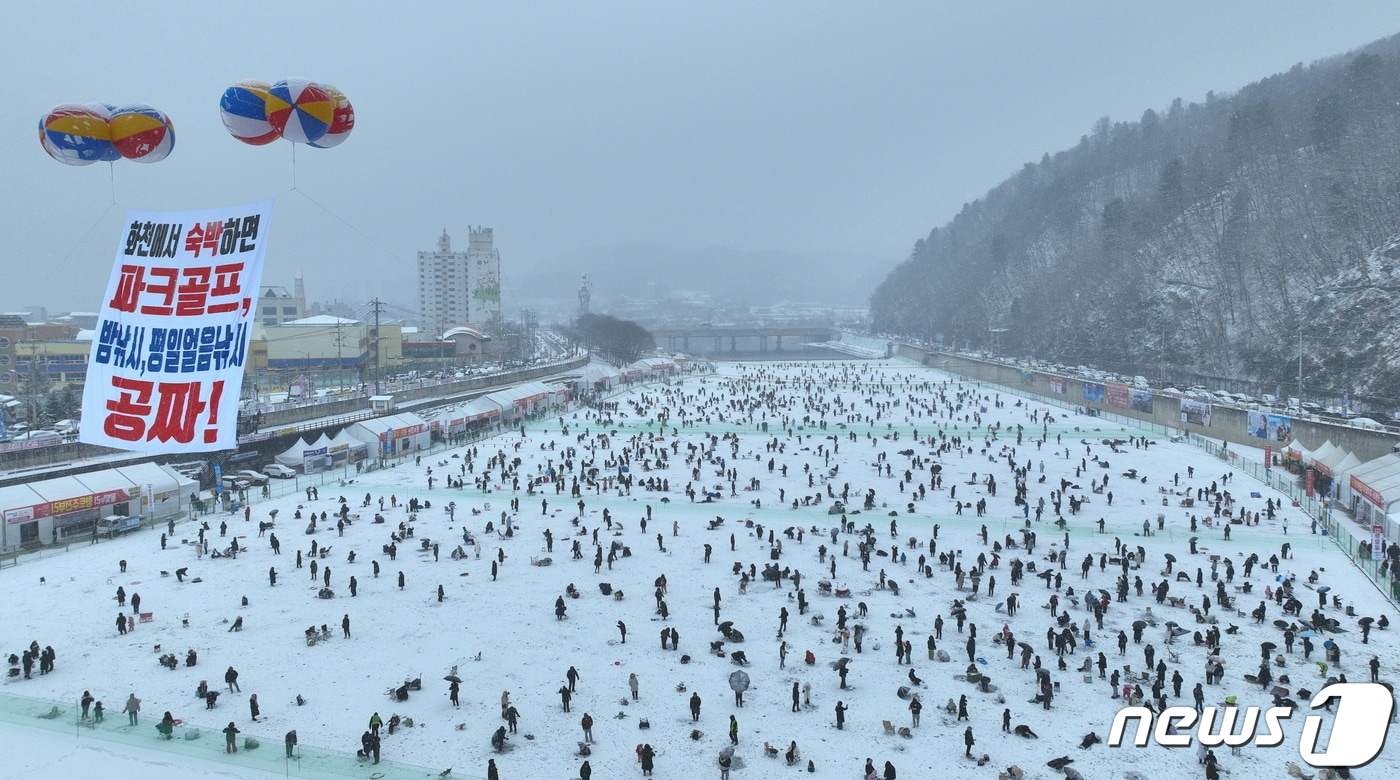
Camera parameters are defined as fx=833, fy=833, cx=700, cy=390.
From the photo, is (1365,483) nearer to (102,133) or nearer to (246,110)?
(246,110)

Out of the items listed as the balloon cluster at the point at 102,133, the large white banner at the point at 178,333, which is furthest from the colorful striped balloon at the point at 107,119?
the large white banner at the point at 178,333

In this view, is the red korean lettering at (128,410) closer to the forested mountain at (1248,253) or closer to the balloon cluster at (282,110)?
the balloon cluster at (282,110)

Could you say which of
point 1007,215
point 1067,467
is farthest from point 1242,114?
point 1007,215

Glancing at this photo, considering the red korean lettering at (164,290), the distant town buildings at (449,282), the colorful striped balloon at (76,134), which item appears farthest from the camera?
the distant town buildings at (449,282)

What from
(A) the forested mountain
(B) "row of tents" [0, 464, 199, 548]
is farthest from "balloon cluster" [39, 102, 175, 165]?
(A) the forested mountain

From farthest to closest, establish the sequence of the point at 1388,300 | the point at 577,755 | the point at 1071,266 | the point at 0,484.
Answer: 1. the point at 1071,266
2. the point at 1388,300
3. the point at 0,484
4. the point at 577,755

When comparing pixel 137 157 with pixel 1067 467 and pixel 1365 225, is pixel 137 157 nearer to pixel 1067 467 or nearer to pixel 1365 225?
pixel 1067 467
